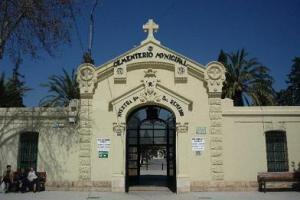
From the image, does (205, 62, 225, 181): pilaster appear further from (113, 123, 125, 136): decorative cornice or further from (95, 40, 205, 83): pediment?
(113, 123, 125, 136): decorative cornice

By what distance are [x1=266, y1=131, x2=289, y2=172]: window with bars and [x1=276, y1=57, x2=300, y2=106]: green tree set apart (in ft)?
104

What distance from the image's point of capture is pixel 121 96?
18766 millimetres

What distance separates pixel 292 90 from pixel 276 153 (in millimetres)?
33689

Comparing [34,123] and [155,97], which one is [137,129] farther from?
[34,123]

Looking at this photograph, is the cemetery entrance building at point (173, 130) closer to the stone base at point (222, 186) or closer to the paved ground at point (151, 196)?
the stone base at point (222, 186)

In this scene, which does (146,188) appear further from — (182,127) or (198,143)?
(182,127)

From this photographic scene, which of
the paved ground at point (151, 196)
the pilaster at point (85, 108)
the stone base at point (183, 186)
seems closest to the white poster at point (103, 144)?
the pilaster at point (85, 108)

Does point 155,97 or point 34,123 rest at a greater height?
point 155,97

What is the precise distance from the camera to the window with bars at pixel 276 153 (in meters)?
18.8

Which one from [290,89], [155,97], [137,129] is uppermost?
[290,89]

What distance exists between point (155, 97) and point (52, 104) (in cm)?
1511

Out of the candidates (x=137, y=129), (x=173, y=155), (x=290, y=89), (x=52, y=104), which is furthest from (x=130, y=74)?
(x=290, y=89)

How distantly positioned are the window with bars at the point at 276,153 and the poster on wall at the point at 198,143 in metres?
3.34

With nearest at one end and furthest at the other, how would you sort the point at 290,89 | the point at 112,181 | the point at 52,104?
the point at 112,181
the point at 52,104
the point at 290,89
